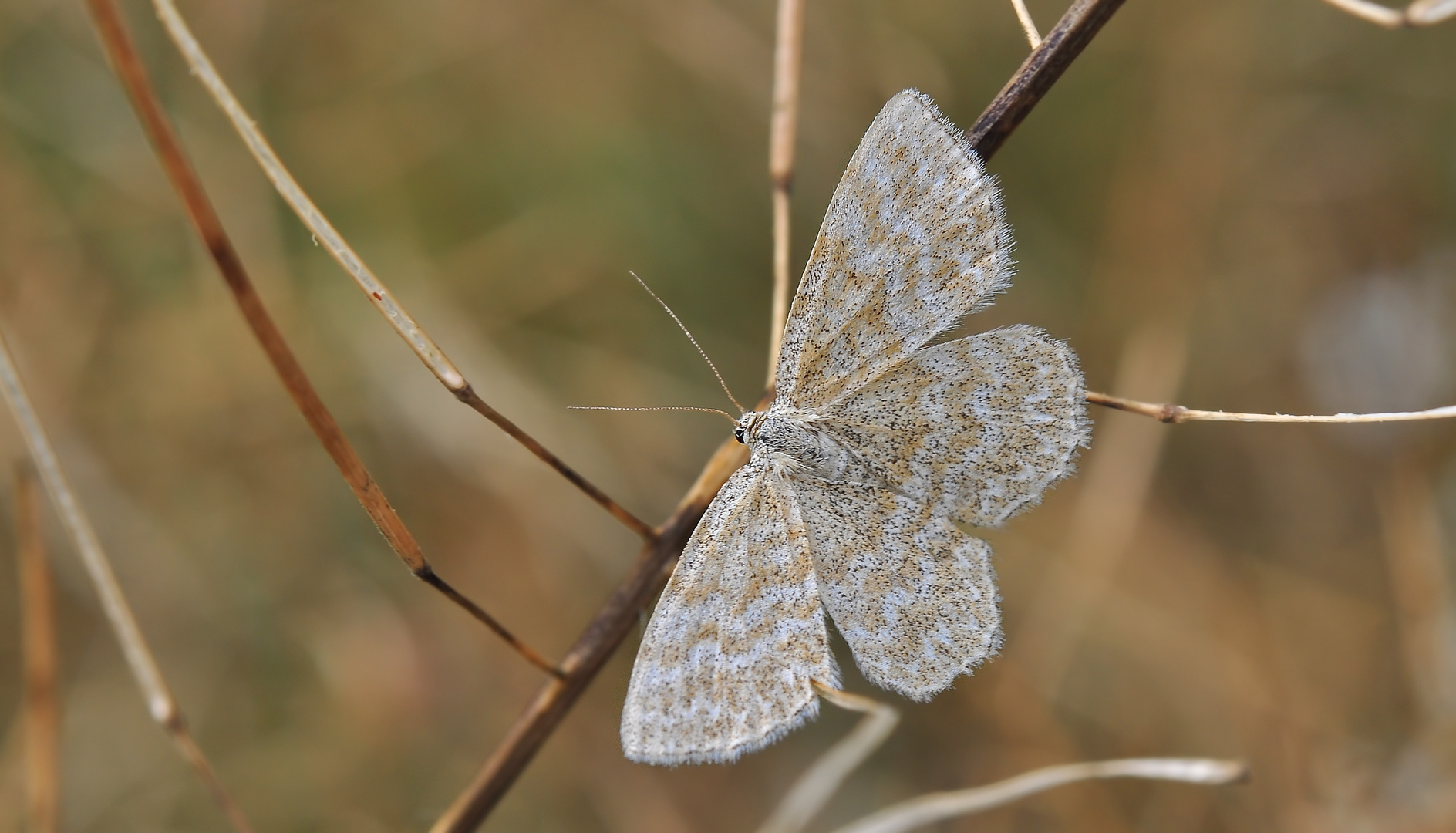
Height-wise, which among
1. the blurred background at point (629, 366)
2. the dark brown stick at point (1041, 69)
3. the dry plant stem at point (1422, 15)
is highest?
the dark brown stick at point (1041, 69)

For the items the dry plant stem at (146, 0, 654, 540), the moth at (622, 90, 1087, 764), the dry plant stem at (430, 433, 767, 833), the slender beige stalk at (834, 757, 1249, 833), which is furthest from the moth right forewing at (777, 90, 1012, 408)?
the slender beige stalk at (834, 757, 1249, 833)

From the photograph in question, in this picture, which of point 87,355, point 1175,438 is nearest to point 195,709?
point 87,355

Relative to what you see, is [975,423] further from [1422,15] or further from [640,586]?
[1422,15]

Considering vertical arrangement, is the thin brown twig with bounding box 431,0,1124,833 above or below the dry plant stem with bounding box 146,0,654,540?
below

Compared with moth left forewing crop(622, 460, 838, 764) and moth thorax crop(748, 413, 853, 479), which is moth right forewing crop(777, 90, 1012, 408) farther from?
moth left forewing crop(622, 460, 838, 764)

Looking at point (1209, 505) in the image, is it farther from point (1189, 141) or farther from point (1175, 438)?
point (1189, 141)

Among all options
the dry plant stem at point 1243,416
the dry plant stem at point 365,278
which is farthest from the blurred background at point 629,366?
the dry plant stem at point 365,278

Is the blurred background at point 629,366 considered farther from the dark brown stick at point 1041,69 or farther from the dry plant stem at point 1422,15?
the dry plant stem at point 1422,15
